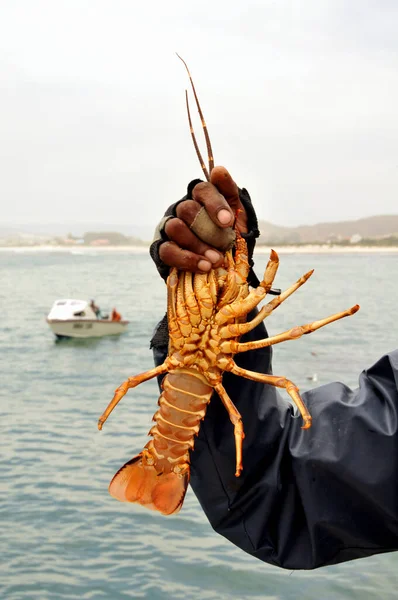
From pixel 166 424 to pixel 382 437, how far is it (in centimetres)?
94

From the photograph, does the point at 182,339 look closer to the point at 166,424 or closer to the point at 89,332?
the point at 166,424

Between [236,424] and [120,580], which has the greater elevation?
[236,424]

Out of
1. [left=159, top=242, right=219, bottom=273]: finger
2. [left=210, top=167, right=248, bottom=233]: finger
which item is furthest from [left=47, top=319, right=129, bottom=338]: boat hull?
[left=159, top=242, right=219, bottom=273]: finger

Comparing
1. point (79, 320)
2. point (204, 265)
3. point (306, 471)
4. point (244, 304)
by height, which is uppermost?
point (204, 265)

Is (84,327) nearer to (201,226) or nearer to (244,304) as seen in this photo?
(244,304)

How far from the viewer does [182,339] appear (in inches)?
124

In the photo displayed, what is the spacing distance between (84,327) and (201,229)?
88.6ft

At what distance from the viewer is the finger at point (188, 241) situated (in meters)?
2.70

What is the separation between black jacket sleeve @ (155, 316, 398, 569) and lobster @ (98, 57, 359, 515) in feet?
0.34

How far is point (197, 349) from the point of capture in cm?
313

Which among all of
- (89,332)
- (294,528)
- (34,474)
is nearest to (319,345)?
(89,332)

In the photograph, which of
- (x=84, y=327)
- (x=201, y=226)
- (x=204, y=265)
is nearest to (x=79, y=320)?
(x=84, y=327)

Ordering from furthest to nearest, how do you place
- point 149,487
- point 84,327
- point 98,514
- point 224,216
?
point 84,327
point 98,514
point 149,487
point 224,216

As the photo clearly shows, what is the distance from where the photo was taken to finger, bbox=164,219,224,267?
106 inches
